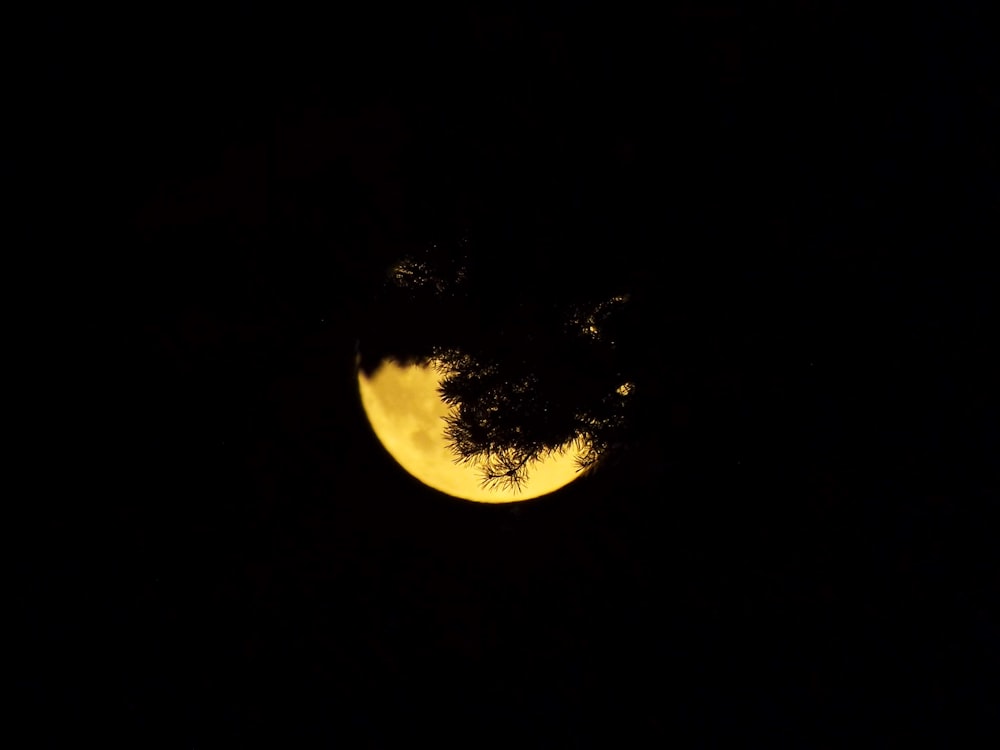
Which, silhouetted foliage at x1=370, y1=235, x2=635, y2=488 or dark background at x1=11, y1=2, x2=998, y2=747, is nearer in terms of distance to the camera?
silhouetted foliage at x1=370, y1=235, x2=635, y2=488

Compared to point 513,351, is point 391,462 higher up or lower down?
higher up

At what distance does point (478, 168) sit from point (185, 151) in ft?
3.17

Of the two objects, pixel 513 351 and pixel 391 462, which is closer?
pixel 513 351

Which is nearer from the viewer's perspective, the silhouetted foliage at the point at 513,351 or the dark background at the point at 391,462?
the silhouetted foliage at the point at 513,351

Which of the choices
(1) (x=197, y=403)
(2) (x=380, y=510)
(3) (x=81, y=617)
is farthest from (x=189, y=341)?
(3) (x=81, y=617)

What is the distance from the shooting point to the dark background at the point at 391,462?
152 centimetres

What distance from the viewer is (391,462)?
5.32ft

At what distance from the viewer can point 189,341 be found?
1.62 meters

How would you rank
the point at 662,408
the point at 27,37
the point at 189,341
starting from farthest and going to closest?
the point at 189,341
the point at 27,37
the point at 662,408

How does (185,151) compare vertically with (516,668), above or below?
above

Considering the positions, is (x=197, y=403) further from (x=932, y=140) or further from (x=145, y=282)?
(x=932, y=140)

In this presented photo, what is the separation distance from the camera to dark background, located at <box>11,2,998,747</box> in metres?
1.52

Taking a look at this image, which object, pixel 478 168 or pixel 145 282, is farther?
pixel 145 282

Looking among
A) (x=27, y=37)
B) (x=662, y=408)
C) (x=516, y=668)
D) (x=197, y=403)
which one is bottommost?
(x=516, y=668)
